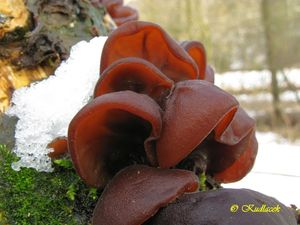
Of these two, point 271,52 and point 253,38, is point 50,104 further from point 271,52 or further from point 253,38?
point 253,38

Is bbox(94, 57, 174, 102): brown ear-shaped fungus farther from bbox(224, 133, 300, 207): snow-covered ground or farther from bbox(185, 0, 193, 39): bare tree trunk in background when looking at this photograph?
bbox(185, 0, 193, 39): bare tree trunk in background

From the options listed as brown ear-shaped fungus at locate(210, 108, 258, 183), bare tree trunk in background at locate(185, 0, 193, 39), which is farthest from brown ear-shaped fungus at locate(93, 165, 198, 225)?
bare tree trunk in background at locate(185, 0, 193, 39)

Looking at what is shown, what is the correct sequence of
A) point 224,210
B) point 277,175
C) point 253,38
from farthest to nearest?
1. point 253,38
2. point 277,175
3. point 224,210

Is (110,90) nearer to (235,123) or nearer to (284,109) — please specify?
(235,123)

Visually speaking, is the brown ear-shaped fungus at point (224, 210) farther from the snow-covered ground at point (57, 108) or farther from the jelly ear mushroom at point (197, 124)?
the snow-covered ground at point (57, 108)

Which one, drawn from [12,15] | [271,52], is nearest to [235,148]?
[12,15]

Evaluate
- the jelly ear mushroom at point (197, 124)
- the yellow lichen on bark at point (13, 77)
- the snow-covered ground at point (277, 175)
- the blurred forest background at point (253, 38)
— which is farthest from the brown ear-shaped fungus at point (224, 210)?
the blurred forest background at point (253, 38)

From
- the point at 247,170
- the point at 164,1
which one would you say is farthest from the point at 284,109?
the point at 247,170
